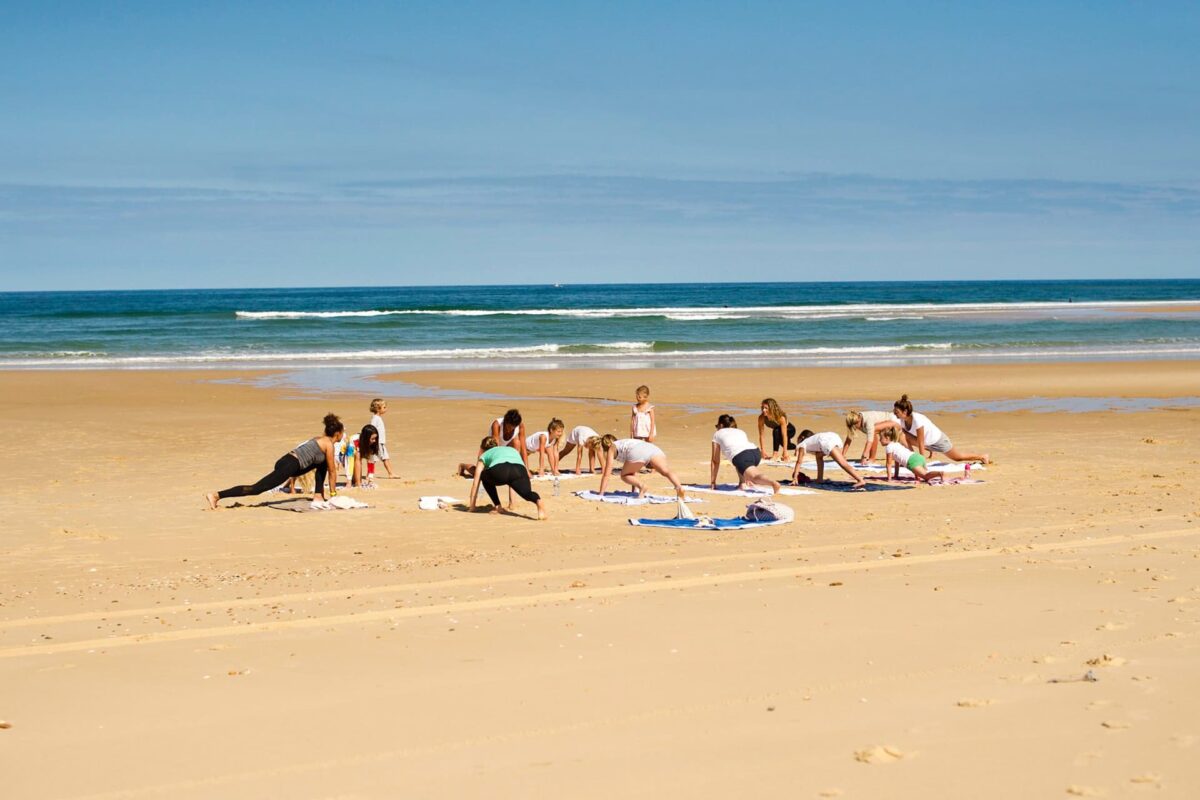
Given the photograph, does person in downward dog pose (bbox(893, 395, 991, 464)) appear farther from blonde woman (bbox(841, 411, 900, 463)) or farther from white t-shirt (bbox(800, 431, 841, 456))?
white t-shirt (bbox(800, 431, 841, 456))

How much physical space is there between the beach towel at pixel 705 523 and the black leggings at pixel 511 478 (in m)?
1.10

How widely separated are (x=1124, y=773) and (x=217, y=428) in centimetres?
1721

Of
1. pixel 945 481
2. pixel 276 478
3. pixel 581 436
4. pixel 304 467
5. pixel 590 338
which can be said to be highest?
pixel 590 338

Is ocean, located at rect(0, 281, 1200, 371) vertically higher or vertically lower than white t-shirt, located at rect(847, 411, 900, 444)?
higher

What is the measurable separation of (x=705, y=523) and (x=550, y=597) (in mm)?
3206

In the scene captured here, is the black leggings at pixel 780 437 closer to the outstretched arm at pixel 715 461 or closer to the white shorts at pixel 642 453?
the outstretched arm at pixel 715 461

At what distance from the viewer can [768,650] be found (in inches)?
258

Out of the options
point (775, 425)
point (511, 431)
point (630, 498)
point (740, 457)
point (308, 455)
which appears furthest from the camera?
point (775, 425)

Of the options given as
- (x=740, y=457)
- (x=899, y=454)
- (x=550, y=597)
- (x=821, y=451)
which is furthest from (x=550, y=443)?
(x=550, y=597)

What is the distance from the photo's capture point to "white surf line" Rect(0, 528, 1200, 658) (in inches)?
276

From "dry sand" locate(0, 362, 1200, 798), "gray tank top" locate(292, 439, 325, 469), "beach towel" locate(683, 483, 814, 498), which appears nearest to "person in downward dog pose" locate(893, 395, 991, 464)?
"dry sand" locate(0, 362, 1200, 798)

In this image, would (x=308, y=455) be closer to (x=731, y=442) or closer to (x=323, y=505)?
(x=323, y=505)

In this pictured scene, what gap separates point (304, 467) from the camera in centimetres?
1234

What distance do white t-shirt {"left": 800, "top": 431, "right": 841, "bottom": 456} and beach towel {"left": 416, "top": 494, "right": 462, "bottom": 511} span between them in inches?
161
